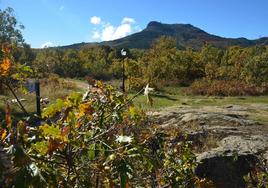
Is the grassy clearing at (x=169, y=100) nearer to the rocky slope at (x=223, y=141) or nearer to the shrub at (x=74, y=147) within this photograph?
the rocky slope at (x=223, y=141)

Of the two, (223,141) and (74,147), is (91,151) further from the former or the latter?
(223,141)

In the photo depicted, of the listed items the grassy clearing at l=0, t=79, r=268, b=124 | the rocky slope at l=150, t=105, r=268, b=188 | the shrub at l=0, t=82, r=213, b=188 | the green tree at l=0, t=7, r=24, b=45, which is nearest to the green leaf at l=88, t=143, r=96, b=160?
the shrub at l=0, t=82, r=213, b=188

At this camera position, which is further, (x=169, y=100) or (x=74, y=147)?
(x=169, y=100)

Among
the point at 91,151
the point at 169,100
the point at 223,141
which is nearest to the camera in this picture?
the point at 91,151

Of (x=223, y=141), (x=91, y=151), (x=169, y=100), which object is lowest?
(x=169, y=100)

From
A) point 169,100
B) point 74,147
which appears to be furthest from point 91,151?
point 169,100

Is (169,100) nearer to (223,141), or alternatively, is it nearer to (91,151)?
(223,141)

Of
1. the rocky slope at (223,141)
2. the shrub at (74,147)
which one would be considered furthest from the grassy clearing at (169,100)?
the shrub at (74,147)

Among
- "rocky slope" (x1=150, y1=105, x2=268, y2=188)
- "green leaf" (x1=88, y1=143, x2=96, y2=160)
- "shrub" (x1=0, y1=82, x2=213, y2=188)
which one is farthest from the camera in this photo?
"rocky slope" (x1=150, y1=105, x2=268, y2=188)

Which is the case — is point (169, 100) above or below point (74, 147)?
below

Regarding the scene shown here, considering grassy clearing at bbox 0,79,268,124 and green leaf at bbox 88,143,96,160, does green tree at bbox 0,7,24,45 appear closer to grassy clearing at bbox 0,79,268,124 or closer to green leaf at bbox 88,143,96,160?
grassy clearing at bbox 0,79,268,124

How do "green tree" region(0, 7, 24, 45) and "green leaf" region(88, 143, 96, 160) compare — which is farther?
"green tree" region(0, 7, 24, 45)

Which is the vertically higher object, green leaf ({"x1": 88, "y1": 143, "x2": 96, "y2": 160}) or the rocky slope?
green leaf ({"x1": 88, "y1": 143, "x2": 96, "y2": 160})

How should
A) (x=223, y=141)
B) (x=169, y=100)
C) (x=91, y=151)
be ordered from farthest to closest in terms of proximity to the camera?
(x=169, y=100) < (x=223, y=141) < (x=91, y=151)
